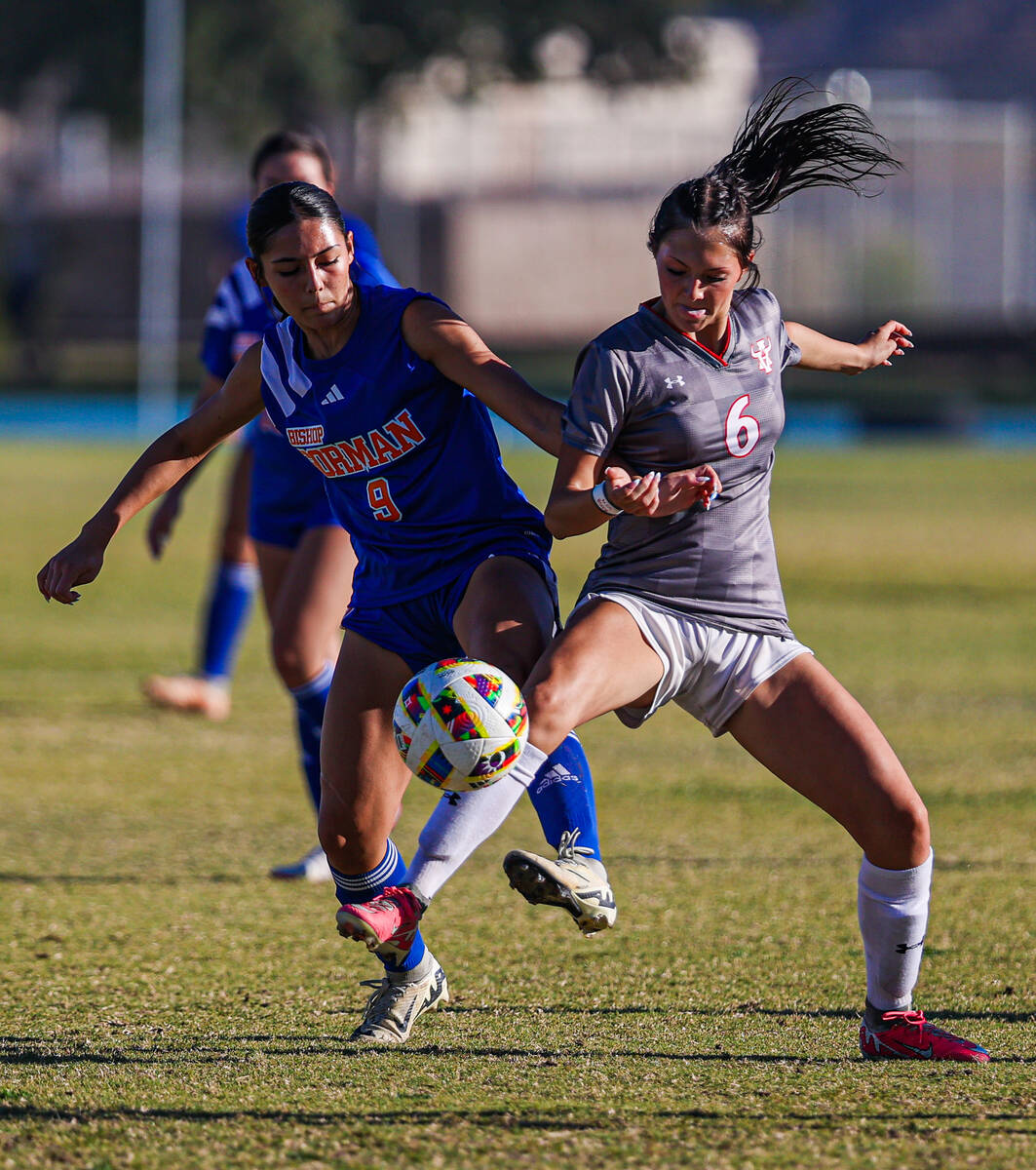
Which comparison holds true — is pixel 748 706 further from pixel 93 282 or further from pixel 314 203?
pixel 93 282

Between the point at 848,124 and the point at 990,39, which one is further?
the point at 990,39

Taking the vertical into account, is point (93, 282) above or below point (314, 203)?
below

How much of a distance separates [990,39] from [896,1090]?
115 meters

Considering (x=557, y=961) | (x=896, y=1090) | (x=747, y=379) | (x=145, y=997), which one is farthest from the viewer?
(x=557, y=961)

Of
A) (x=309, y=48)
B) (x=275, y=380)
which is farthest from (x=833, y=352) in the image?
(x=309, y=48)

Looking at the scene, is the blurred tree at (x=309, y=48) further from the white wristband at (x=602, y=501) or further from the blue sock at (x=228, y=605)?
the white wristband at (x=602, y=501)

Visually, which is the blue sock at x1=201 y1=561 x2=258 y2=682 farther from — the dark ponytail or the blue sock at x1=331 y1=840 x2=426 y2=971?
the dark ponytail

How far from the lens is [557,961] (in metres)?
5.29

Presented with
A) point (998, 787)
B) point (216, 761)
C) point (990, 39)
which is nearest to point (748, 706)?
point (998, 787)

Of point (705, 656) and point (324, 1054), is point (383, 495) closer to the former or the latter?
point (705, 656)

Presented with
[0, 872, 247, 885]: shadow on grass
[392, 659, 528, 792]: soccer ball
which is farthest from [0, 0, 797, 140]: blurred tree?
[392, 659, 528, 792]: soccer ball

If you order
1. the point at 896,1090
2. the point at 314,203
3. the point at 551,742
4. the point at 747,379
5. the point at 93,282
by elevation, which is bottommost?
the point at 93,282

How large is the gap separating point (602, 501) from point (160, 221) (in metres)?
46.0

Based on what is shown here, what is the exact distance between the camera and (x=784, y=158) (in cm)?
450
